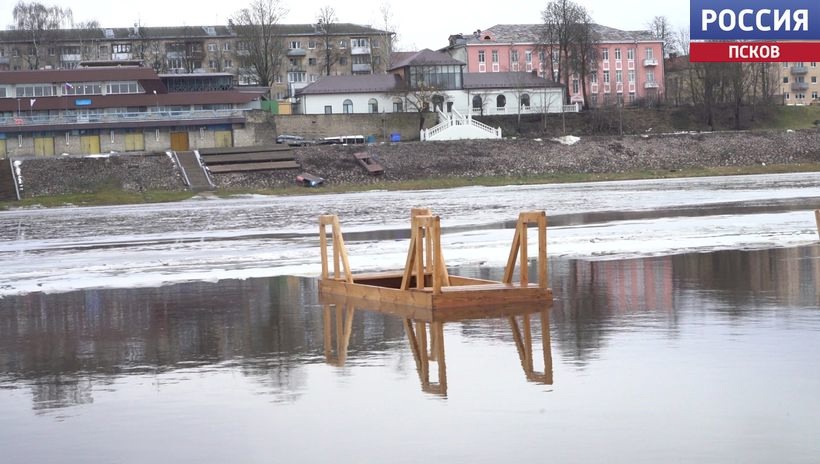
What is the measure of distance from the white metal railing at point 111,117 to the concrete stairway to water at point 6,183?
12.4m

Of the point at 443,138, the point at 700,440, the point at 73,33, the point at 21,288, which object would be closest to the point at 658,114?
the point at 443,138

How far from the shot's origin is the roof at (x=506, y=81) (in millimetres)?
120375

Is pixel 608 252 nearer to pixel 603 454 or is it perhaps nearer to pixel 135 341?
pixel 135 341

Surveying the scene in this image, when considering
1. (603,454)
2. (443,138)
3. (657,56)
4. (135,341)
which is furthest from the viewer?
(657,56)

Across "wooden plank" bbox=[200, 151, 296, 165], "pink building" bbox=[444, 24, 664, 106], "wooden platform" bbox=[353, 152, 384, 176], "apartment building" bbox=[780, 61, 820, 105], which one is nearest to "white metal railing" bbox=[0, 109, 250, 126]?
"wooden plank" bbox=[200, 151, 296, 165]

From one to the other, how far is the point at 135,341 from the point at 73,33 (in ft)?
504

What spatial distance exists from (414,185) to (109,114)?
1461 inches

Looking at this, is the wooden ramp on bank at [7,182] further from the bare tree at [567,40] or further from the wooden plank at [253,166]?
the bare tree at [567,40]

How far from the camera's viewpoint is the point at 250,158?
9069cm

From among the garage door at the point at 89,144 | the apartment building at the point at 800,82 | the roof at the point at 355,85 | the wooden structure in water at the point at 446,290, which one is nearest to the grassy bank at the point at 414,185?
the garage door at the point at 89,144

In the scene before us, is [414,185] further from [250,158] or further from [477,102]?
[477,102]

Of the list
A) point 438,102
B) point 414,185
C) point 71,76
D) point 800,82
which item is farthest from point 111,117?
point 800,82

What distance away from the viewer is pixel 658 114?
11756 cm

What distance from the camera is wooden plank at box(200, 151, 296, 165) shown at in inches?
3548
